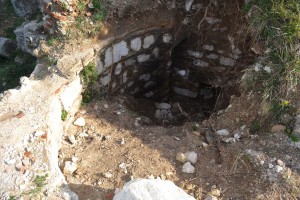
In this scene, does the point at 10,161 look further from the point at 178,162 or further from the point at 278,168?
the point at 278,168

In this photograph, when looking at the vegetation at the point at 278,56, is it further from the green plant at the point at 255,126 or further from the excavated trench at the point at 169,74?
the excavated trench at the point at 169,74

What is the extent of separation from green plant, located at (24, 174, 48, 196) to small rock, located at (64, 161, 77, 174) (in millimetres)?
324

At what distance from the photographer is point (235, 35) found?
495 cm

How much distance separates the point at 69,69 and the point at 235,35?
2.25m

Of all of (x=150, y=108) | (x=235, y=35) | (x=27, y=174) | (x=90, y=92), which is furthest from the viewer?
(x=150, y=108)

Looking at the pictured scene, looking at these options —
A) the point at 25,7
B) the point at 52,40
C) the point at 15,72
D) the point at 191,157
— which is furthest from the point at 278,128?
the point at 25,7

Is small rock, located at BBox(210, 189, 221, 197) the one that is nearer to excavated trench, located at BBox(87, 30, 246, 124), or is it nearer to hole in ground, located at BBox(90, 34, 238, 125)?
excavated trench, located at BBox(87, 30, 246, 124)

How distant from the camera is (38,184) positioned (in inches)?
119

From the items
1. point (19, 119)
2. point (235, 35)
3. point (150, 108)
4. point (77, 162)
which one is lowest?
point (150, 108)

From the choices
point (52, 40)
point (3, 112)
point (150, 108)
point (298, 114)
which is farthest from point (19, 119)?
point (298, 114)

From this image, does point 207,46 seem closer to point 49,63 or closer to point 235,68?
point 235,68

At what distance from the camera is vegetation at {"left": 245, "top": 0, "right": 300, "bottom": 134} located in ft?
12.3

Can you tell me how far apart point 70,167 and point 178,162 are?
99cm

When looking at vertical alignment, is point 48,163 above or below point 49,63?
below
